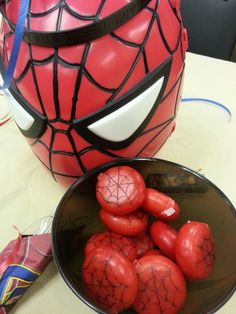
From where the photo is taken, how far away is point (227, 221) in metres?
0.46

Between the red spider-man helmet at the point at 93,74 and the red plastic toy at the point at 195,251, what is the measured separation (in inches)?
5.6

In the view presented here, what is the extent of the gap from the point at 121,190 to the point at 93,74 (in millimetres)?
147

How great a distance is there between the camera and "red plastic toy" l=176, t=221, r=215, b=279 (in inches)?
16.4

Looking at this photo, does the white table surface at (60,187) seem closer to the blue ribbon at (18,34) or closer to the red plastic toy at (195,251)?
the red plastic toy at (195,251)

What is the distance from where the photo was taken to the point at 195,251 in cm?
42

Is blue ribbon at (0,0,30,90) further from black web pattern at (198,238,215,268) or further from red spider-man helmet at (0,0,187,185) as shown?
black web pattern at (198,238,215,268)

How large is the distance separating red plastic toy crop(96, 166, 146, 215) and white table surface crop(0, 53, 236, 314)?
14 centimetres

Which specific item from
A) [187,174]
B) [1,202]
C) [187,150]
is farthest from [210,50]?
[1,202]

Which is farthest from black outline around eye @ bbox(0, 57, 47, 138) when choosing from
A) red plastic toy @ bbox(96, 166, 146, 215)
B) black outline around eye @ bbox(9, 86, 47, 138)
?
red plastic toy @ bbox(96, 166, 146, 215)

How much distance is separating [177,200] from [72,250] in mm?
167

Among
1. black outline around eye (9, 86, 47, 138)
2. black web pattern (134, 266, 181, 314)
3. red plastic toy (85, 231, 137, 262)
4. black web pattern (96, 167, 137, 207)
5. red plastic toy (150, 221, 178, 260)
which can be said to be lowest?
black web pattern (134, 266, 181, 314)

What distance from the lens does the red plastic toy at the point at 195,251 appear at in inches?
16.4

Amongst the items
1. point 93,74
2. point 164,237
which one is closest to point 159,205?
point 164,237

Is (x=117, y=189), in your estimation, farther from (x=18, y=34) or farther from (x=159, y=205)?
(x=18, y=34)
